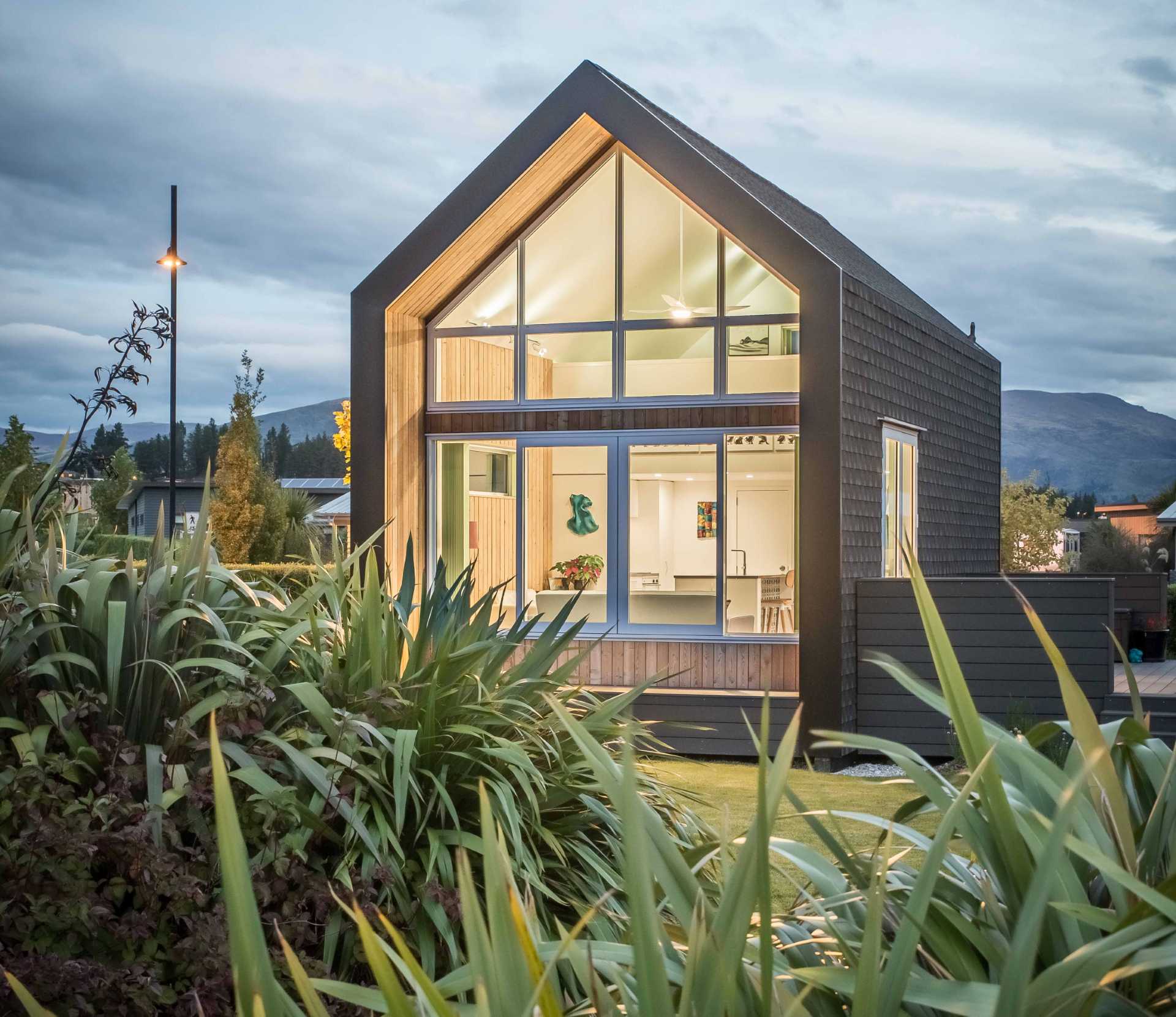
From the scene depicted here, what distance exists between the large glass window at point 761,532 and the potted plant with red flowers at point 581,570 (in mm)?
1214

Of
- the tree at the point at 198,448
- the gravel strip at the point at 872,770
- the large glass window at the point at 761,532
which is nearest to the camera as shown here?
the gravel strip at the point at 872,770

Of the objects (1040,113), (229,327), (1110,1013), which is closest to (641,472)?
(1110,1013)

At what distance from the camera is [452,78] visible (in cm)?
8625

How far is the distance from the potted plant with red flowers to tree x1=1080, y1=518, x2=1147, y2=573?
834 cm

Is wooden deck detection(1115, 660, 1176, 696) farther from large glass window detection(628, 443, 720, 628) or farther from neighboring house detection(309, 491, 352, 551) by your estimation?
neighboring house detection(309, 491, 352, 551)

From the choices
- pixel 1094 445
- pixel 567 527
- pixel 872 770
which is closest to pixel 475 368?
pixel 567 527

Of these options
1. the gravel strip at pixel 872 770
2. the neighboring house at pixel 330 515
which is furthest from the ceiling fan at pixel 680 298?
the neighboring house at pixel 330 515

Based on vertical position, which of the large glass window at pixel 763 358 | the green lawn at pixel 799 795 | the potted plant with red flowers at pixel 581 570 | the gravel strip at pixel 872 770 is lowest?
the gravel strip at pixel 872 770

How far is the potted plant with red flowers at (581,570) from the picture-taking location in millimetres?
11312

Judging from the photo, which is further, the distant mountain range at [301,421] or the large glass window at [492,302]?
the distant mountain range at [301,421]

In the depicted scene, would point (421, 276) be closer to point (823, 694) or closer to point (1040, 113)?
point (823, 694)

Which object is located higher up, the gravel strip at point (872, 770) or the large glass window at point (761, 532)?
the large glass window at point (761, 532)

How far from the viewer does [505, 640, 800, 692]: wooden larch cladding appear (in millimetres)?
10602

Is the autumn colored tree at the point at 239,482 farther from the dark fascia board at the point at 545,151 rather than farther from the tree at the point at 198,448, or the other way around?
the tree at the point at 198,448
